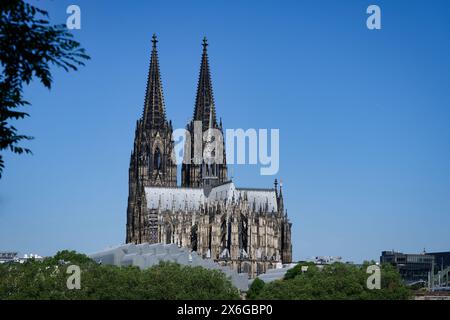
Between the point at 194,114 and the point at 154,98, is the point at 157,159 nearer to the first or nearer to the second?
the point at 154,98

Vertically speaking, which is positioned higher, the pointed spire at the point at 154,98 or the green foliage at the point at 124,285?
the pointed spire at the point at 154,98

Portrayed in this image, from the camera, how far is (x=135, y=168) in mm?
159125

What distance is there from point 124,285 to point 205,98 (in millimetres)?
78621

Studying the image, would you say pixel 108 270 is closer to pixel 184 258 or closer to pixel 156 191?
pixel 184 258

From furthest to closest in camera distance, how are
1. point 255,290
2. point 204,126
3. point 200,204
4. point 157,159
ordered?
1. point 204,126
2. point 157,159
3. point 200,204
4. point 255,290

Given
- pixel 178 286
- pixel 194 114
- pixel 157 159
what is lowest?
pixel 178 286

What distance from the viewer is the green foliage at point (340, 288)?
87188 mm

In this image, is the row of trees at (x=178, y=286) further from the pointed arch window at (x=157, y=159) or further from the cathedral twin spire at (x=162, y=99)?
the cathedral twin spire at (x=162, y=99)

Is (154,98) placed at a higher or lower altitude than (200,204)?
higher

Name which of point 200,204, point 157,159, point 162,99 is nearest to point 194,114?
point 162,99

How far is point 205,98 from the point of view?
162750 mm

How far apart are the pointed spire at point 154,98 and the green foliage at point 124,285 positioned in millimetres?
60238

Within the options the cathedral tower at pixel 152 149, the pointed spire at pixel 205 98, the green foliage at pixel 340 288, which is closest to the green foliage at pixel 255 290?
the green foliage at pixel 340 288
